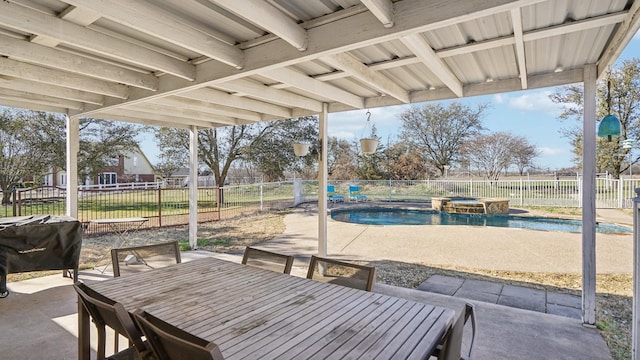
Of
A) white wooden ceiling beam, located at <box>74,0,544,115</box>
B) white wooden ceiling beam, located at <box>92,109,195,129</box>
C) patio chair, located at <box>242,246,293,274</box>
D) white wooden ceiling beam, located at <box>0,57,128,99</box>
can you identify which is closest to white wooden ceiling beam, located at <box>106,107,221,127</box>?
white wooden ceiling beam, located at <box>92,109,195,129</box>

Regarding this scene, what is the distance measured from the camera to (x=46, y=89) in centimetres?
351

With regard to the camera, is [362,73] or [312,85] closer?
[362,73]

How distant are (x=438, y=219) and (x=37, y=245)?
10.9m

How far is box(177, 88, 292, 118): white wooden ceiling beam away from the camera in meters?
3.57

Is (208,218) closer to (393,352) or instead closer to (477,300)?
(477,300)

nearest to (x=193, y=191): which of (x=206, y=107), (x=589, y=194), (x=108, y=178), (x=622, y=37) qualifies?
(x=206, y=107)

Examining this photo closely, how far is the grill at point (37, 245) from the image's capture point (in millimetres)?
3553

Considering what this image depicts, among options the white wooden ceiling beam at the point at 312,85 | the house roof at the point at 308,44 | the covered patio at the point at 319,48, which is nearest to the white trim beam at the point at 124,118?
the covered patio at the point at 319,48

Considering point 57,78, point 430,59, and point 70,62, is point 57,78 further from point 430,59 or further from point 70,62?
point 430,59

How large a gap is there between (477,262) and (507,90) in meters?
3.31

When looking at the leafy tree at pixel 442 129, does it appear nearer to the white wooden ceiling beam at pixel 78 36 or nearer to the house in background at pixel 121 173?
the house in background at pixel 121 173

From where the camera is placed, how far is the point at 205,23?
2.08 m

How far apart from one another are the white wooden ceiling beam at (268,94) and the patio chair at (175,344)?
7.60 ft

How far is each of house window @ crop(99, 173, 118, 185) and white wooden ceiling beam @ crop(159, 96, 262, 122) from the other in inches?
362
